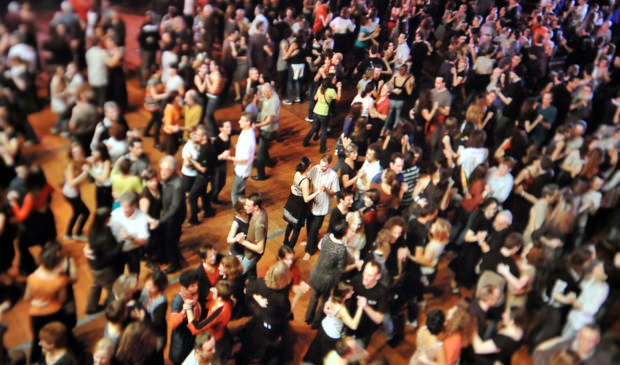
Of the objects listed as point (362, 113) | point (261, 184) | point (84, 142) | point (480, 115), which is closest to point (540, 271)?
point (480, 115)

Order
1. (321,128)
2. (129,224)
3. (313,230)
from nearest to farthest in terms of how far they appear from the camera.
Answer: (129,224)
(313,230)
(321,128)

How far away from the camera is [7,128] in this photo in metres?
5.24

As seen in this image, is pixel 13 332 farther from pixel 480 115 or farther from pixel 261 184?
pixel 480 115

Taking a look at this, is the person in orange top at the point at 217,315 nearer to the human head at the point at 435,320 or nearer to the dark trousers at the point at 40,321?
the dark trousers at the point at 40,321

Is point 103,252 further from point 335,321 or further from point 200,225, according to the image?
point 335,321

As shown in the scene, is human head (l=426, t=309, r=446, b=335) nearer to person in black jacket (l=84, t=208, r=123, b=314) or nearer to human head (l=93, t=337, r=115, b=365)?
human head (l=93, t=337, r=115, b=365)

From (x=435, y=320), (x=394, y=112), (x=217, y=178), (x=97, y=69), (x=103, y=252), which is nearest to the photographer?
(x=435, y=320)

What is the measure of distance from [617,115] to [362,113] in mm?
4020

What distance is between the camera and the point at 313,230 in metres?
5.56

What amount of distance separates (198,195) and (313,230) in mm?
1417

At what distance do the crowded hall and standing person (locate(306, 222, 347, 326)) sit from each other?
0.02 meters

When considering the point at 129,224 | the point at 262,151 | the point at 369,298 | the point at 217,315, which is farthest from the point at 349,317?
the point at 262,151

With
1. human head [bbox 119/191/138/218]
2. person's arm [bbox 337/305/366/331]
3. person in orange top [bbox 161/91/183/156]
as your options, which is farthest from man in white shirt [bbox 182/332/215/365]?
person in orange top [bbox 161/91/183/156]

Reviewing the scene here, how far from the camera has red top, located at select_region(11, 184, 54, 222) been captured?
4543 mm
